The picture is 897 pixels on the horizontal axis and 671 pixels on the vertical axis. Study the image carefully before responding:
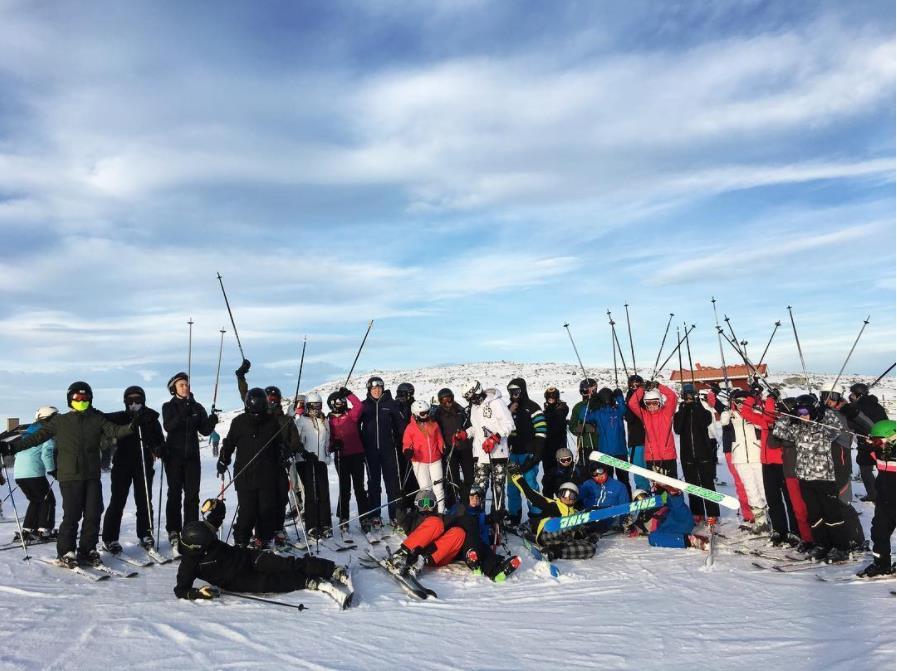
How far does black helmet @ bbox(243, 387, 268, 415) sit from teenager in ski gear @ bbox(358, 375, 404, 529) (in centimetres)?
202

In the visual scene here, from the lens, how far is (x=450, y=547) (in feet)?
21.7

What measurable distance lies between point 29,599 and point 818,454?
730cm

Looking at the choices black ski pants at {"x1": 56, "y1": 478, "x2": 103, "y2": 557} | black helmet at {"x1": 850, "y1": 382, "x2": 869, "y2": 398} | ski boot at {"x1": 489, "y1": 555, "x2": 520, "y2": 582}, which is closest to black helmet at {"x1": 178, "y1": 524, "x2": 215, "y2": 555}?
black ski pants at {"x1": 56, "y1": 478, "x2": 103, "y2": 557}

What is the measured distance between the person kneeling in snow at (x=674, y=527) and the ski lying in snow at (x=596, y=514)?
0.81 ft

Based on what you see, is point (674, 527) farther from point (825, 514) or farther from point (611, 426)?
point (611, 426)

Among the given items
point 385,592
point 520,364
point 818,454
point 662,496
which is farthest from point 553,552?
point 520,364

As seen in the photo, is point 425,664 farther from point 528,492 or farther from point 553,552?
point 528,492

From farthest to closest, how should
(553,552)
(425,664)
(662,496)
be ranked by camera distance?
1. (662,496)
2. (553,552)
3. (425,664)

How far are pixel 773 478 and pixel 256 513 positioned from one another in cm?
579

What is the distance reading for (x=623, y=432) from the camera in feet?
31.2

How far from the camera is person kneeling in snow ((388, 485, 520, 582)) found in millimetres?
6383

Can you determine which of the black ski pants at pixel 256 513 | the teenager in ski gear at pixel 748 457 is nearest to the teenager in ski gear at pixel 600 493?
the teenager in ski gear at pixel 748 457

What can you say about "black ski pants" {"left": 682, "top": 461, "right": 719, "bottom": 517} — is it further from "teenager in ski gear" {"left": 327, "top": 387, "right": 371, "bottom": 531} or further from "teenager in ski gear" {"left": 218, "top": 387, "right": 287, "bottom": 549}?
"teenager in ski gear" {"left": 218, "top": 387, "right": 287, "bottom": 549}

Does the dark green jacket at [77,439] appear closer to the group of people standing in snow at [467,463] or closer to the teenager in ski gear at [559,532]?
the group of people standing in snow at [467,463]
